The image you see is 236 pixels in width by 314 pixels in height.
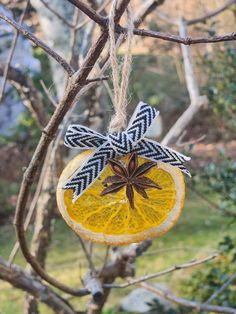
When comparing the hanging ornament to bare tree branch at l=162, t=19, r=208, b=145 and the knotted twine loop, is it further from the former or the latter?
bare tree branch at l=162, t=19, r=208, b=145

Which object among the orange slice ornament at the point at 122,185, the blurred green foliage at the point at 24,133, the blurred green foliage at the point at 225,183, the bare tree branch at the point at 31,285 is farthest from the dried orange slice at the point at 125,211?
the blurred green foliage at the point at 24,133

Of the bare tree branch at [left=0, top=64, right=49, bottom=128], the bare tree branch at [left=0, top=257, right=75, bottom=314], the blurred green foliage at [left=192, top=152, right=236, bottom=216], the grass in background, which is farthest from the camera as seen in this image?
the grass in background

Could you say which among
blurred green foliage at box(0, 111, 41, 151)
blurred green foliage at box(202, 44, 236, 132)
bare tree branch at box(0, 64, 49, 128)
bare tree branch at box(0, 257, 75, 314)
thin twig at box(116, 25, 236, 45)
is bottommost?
bare tree branch at box(0, 257, 75, 314)

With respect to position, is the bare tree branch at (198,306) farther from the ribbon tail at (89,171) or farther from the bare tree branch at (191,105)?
the ribbon tail at (89,171)

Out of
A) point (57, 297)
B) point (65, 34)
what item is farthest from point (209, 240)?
point (57, 297)

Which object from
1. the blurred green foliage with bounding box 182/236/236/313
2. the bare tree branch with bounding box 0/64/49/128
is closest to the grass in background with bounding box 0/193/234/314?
the blurred green foliage with bounding box 182/236/236/313

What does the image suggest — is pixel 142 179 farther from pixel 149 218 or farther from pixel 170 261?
pixel 170 261

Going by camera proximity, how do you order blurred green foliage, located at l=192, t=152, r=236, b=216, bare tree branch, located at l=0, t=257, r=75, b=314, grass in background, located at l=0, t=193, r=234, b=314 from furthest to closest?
grass in background, located at l=0, t=193, r=234, b=314 < blurred green foliage, located at l=192, t=152, r=236, b=216 < bare tree branch, located at l=0, t=257, r=75, b=314

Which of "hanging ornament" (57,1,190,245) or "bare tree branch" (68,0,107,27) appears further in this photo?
"hanging ornament" (57,1,190,245)
